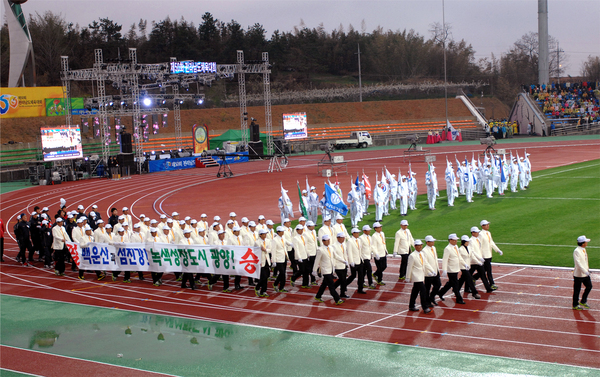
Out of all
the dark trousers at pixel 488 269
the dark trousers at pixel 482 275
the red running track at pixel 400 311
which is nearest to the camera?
the red running track at pixel 400 311

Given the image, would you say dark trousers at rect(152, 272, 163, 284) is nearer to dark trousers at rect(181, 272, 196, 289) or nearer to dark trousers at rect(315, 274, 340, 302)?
dark trousers at rect(181, 272, 196, 289)

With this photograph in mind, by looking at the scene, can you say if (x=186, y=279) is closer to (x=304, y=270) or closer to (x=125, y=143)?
(x=304, y=270)

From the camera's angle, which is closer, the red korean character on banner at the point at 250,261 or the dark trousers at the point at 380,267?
the red korean character on banner at the point at 250,261

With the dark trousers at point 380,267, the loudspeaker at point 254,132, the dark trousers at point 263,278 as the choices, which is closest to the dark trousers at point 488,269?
the dark trousers at point 380,267

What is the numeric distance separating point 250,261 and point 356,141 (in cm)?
4576

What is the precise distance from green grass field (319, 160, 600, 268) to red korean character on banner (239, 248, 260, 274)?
216 inches

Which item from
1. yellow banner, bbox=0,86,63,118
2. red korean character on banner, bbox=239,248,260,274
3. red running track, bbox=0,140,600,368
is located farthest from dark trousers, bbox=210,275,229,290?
yellow banner, bbox=0,86,63,118

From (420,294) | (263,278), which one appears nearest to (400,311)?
(420,294)

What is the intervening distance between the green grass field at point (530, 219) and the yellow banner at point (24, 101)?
30177mm

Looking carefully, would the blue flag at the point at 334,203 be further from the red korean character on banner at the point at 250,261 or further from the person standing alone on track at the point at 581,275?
the person standing alone on track at the point at 581,275

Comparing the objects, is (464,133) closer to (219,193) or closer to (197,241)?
(219,193)

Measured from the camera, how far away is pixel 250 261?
498 inches

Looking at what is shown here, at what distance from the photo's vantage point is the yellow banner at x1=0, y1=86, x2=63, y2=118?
41812mm

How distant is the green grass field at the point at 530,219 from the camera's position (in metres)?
14.9
